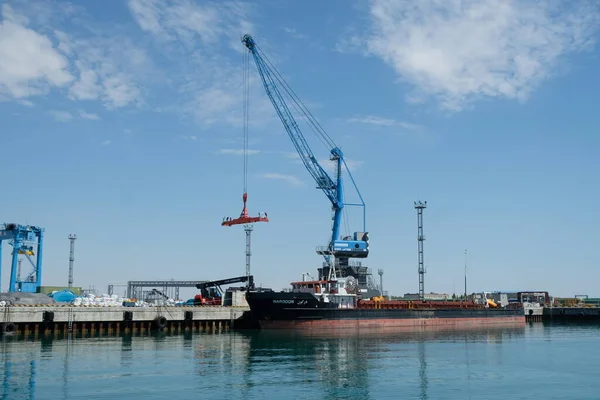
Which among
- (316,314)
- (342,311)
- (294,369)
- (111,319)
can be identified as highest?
(342,311)

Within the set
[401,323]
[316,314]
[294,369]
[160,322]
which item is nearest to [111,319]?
[160,322]

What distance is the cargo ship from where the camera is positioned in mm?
65125

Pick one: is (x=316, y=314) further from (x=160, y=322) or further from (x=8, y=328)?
(x=8, y=328)

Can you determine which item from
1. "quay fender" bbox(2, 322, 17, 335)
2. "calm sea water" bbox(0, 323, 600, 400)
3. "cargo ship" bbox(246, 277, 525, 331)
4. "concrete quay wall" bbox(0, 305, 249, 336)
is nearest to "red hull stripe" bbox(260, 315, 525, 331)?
"cargo ship" bbox(246, 277, 525, 331)

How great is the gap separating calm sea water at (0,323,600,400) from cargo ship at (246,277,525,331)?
6.46 meters

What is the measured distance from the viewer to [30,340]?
55.0 metres

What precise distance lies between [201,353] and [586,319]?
290 ft

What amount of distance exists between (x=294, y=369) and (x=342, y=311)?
2918cm

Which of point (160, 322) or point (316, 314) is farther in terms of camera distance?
point (160, 322)

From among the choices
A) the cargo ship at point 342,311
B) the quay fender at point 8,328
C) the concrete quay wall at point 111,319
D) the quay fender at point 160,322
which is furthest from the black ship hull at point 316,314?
the quay fender at point 8,328

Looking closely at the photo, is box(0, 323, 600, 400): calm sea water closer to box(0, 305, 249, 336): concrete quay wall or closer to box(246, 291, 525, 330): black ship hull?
box(0, 305, 249, 336): concrete quay wall

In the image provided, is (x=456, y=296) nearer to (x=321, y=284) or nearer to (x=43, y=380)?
(x=321, y=284)

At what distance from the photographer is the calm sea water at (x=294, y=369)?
31562 mm

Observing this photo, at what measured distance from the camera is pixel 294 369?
38.8m
